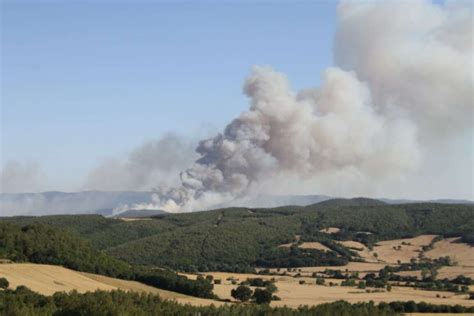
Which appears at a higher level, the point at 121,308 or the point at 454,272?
the point at 454,272

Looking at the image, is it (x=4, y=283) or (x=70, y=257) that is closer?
(x=4, y=283)

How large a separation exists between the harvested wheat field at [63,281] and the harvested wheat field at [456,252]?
8086cm

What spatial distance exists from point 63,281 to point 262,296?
28.6 meters

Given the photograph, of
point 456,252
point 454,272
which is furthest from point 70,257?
point 456,252

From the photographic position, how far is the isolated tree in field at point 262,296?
109088 millimetres

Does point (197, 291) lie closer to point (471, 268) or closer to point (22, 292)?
point (22, 292)

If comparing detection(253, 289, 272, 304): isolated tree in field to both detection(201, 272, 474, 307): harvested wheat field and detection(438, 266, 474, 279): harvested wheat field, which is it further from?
detection(438, 266, 474, 279): harvested wheat field

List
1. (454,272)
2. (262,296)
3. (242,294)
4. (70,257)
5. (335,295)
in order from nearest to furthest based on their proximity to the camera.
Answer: (262,296) → (242,294) → (335,295) → (70,257) → (454,272)

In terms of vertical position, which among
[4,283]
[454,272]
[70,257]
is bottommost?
[4,283]

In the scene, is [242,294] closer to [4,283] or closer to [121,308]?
[4,283]

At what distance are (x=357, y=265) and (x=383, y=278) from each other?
28043 millimetres

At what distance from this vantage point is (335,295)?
379 ft

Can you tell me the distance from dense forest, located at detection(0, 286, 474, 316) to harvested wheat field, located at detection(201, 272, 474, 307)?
11884 mm

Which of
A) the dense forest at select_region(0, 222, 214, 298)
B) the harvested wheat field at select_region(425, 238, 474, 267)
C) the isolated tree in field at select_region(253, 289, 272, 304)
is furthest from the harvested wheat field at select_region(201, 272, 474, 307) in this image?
the harvested wheat field at select_region(425, 238, 474, 267)
